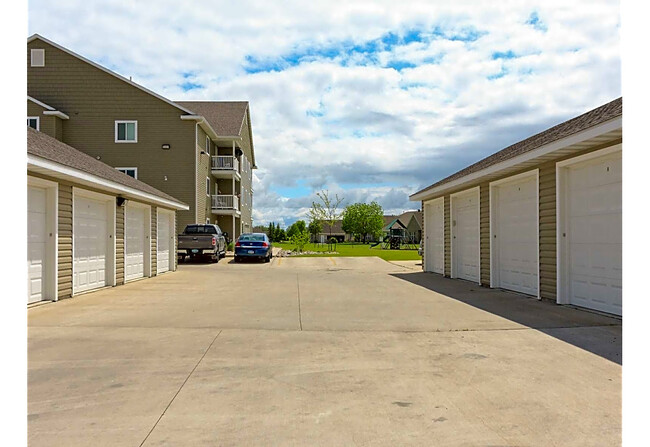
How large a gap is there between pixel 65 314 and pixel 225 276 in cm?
836

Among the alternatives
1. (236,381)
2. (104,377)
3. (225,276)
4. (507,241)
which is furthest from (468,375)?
(225,276)

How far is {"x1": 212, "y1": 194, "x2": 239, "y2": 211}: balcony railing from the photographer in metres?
32.7

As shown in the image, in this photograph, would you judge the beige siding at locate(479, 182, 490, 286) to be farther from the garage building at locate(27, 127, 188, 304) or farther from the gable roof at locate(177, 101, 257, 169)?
the gable roof at locate(177, 101, 257, 169)

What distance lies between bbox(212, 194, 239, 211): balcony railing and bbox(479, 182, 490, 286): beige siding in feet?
70.6

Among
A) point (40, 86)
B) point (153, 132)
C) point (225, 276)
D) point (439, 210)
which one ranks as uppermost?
point (40, 86)

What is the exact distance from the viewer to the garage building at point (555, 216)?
8.62 m

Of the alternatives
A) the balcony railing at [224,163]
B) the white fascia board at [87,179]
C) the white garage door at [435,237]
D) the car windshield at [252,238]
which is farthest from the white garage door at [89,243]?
the balcony railing at [224,163]

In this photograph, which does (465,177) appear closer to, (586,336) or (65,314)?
(586,336)

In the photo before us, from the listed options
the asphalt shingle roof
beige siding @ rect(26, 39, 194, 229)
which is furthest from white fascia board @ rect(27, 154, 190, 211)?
the asphalt shingle roof

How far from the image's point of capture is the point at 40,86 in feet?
87.7
